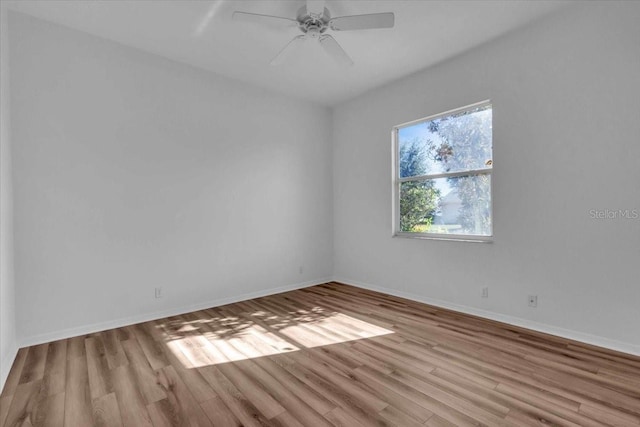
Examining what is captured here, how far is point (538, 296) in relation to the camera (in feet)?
9.60

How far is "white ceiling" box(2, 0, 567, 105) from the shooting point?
2.64 m

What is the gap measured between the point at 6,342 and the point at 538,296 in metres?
4.48

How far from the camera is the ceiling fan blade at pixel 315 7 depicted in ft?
7.90

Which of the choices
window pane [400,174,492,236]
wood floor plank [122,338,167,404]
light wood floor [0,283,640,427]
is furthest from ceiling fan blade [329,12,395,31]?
wood floor plank [122,338,167,404]

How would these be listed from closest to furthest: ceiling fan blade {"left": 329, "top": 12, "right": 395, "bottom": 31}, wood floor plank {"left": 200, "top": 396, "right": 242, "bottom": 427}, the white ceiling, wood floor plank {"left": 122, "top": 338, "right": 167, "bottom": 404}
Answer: wood floor plank {"left": 200, "top": 396, "right": 242, "bottom": 427} < wood floor plank {"left": 122, "top": 338, "right": 167, "bottom": 404} < ceiling fan blade {"left": 329, "top": 12, "right": 395, "bottom": 31} < the white ceiling

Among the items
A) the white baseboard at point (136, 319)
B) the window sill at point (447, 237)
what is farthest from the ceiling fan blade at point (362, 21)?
the white baseboard at point (136, 319)

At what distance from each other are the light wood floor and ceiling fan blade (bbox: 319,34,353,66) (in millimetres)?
2629

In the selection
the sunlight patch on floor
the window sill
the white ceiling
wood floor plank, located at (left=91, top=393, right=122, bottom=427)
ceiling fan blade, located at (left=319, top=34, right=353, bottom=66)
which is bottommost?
wood floor plank, located at (left=91, top=393, right=122, bottom=427)

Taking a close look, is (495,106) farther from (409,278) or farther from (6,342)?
(6,342)

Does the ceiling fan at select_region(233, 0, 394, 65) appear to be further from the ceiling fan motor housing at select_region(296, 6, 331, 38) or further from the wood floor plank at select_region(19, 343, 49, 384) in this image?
the wood floor plank at select_region(19, 343, 49, 384)

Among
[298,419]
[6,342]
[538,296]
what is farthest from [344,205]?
[6,342]

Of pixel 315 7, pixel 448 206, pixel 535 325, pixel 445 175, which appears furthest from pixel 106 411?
pixel 445 175

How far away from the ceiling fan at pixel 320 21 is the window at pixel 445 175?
5.44 feet

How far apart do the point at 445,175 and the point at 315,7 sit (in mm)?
2369
